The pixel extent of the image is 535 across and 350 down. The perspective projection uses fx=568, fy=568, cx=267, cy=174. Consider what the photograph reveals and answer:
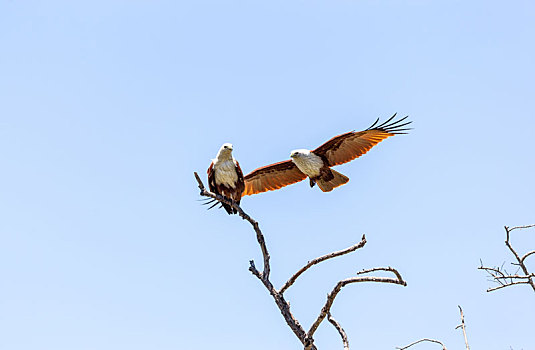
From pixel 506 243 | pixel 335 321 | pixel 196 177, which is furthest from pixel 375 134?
pixel 335 321

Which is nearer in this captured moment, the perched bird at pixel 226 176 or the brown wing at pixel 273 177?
the perched bird at pixel 226 176

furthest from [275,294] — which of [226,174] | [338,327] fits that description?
[226,174]

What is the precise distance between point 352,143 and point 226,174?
3.05 m

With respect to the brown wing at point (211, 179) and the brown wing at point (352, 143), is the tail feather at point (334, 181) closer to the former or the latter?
the brown wing at point (352, 143)

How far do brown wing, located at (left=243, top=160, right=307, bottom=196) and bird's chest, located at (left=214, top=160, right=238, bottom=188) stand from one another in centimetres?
178

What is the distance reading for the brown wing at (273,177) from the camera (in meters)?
11.3

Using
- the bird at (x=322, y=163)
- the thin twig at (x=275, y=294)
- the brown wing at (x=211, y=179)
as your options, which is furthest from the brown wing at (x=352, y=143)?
the thin twig at (x=275, y=294)

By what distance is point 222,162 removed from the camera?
9508 millimetres

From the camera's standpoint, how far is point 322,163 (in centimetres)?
1123

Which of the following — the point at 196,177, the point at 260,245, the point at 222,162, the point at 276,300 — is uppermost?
the point at 222,162

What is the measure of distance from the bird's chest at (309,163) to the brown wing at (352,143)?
0.46ft

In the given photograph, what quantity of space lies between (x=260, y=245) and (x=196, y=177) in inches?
54.4

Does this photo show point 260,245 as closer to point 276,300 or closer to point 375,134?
point 276,300

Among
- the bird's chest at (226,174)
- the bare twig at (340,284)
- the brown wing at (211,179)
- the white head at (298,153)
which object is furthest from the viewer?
the white head at (298,153)
